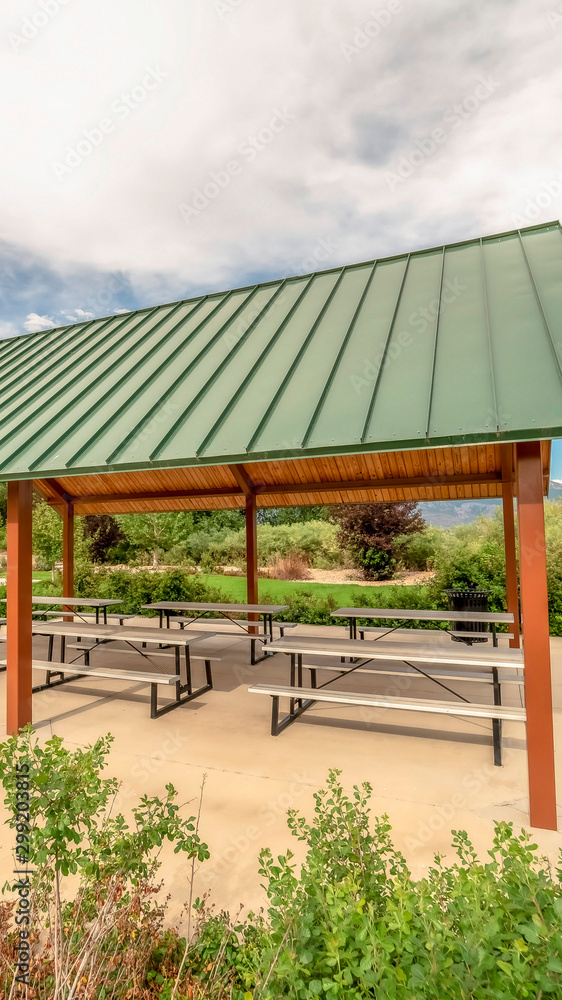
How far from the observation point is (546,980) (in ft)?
4.23

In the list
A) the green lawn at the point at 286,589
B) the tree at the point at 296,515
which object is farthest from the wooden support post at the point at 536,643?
the tree at the point at 296,515

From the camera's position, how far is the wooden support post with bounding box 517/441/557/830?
3551 millimetres

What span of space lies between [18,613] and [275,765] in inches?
120

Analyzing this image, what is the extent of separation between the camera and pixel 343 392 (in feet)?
14.8

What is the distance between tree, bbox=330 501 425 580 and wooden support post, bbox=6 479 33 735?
15014 millimetres

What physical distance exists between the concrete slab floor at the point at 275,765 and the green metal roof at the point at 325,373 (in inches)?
104

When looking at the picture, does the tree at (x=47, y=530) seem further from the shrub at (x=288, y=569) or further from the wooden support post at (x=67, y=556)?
the shrub at (x=288, y=569)

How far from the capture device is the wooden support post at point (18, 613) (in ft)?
17.5

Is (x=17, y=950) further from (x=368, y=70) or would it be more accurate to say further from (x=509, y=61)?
(x=368, y=70)

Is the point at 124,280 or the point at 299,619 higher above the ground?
the point at 124,280

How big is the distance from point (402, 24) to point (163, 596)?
12.1 m

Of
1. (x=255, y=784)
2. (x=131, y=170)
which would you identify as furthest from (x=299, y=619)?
(x=131, y=170)

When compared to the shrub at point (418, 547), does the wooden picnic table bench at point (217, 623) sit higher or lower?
lower

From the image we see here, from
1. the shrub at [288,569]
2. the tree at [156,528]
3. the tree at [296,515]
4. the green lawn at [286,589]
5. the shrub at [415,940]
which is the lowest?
the green lawn at [286,589]
